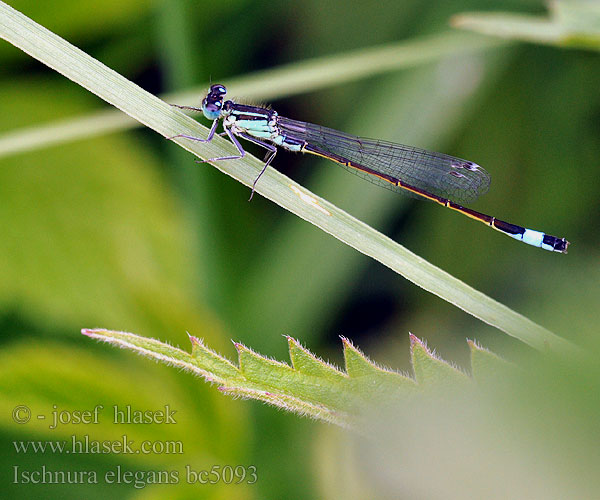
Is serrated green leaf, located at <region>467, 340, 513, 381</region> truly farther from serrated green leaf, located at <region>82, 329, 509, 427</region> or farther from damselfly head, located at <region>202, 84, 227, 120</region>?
damselfly head, located at <region>202, 84, 227, 120</region>

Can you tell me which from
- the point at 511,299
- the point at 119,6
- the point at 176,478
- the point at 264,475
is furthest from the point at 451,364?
the point at 119,6

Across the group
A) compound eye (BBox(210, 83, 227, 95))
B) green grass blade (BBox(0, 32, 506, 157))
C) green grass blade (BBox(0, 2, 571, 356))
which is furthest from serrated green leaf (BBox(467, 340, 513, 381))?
green grass blade (BBox(0, 32, 506, 157))

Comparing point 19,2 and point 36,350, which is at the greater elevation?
point 19,2

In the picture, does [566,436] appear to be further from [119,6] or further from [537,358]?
[119,6]

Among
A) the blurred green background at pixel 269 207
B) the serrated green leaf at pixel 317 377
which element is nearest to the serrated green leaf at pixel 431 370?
the serrated green leaf at pixel 317 377

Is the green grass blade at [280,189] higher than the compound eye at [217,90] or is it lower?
lower

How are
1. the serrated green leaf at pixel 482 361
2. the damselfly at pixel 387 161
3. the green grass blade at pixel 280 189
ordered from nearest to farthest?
1. the serrated green leaf at pixel 482 361
2. the green grass blade at pixel 280 189
3. the damselfly at pixel 387 161

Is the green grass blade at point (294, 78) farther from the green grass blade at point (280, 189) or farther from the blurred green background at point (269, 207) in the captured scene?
the green grass blade at point (280, 189)
